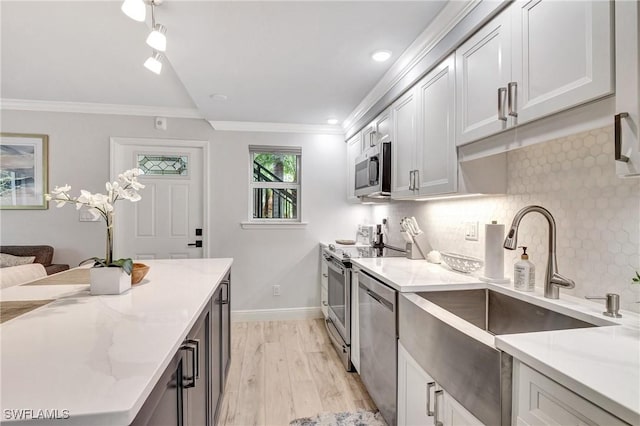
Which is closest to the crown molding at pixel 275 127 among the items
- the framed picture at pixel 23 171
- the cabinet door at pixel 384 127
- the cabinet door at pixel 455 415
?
the cabinet door at pixel 384 127

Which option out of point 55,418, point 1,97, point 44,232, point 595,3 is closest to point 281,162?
point 44,232

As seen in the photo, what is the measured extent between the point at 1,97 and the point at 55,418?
4239mm

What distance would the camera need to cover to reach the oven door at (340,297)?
2.50 m

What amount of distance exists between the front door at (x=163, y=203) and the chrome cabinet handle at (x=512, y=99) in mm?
3238

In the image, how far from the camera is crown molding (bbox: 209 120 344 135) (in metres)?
3.70

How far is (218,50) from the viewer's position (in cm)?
204

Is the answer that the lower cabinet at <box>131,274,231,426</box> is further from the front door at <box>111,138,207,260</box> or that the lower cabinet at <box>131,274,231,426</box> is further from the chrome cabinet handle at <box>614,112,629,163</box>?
the front door at <box>111,138,207,260</box>

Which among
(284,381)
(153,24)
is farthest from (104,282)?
(284,381)

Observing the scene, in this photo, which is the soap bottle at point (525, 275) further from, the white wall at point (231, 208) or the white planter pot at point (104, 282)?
the white wall at point (231, 208)

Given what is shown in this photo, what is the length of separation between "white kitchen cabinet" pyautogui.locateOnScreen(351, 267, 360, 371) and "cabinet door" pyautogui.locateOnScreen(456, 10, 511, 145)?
1.24 m

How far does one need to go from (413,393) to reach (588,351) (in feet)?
2.74

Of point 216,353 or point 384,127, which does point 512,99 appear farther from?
point 216,353

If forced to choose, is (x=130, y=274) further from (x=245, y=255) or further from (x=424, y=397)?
(x=245, y=255)

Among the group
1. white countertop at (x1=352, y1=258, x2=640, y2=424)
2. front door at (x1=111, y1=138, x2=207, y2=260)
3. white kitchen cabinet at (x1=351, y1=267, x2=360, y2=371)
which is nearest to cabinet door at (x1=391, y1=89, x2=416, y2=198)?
white kitchen cabinet at (x1=351, y1=267, x2=360, y2=371)
